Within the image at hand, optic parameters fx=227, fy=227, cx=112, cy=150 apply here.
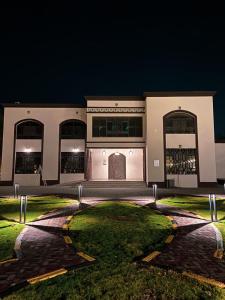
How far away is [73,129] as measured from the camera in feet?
85.4

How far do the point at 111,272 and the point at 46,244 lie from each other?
249cm

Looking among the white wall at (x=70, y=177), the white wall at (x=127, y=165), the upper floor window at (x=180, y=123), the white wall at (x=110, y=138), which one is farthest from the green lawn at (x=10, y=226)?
the upper floor window at (x=180, y=123)

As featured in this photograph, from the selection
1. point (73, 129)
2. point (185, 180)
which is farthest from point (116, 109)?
point (185, 180)

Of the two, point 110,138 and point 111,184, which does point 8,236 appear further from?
point 110,138

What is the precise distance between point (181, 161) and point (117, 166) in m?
7.75

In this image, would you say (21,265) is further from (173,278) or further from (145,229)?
(145,229)

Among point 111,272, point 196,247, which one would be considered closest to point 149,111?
point 196,247

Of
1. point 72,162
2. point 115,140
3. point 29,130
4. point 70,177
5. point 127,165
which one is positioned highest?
point 29,130

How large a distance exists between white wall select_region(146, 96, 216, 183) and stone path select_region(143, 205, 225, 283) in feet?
48.7

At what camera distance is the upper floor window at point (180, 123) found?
23484mm

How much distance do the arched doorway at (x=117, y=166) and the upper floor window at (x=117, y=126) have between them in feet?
12.4

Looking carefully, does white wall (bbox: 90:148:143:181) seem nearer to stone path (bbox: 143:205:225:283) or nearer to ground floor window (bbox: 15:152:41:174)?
ground floor window (bbox: 15:152:41:174)

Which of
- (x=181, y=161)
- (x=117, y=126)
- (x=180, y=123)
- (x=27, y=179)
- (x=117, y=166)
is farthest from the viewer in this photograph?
(x=117, y=166)

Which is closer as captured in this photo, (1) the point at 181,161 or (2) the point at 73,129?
(1) the point at 181,161
